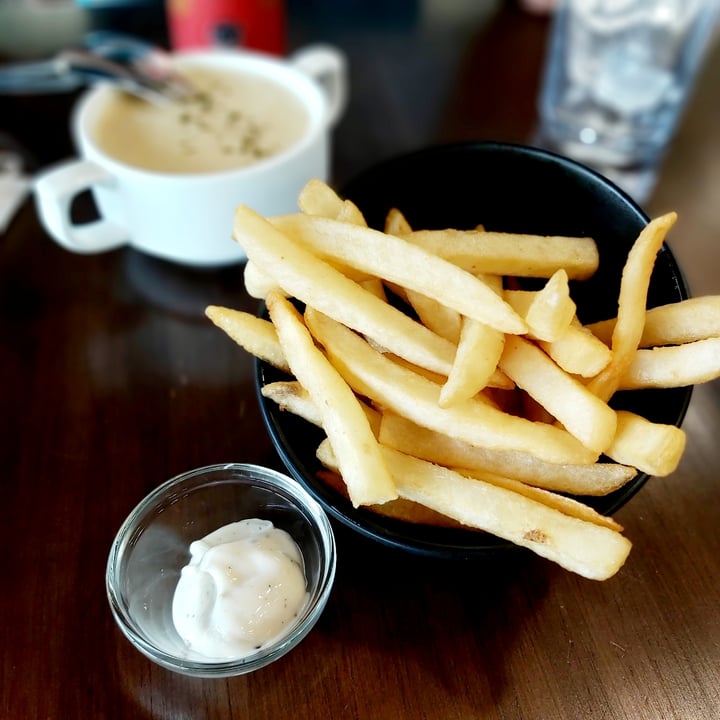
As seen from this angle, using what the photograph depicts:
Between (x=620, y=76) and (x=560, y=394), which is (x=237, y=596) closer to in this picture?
(x=560, y=394)

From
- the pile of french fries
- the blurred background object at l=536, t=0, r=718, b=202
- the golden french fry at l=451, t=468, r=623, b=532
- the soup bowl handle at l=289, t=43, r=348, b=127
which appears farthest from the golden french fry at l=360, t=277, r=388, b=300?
the blurred background object at l=536, t=0, r=718, b=202

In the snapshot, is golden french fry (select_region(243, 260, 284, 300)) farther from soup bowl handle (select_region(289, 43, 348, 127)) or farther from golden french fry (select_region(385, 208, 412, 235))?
soup bowl handle (select_region(289, 43, 348, 127))

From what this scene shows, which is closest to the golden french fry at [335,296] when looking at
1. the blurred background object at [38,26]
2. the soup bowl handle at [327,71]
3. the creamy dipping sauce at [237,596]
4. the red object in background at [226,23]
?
the creamy dipping sauce at [237,596]

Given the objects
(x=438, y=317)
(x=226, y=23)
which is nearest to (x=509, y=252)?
(x=438, y=317)

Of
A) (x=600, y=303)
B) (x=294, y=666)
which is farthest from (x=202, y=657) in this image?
(x=600, y=303)

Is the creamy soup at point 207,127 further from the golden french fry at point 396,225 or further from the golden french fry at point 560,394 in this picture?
the golden french fry at point 560,394

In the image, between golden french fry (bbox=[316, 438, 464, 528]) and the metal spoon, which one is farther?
the metal spoon

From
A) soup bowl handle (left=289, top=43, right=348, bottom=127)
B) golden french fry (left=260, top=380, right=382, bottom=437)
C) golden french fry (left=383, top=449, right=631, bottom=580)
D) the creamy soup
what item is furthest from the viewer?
soup bowl handle (left=289, top=43, right=348, bottom=127)
